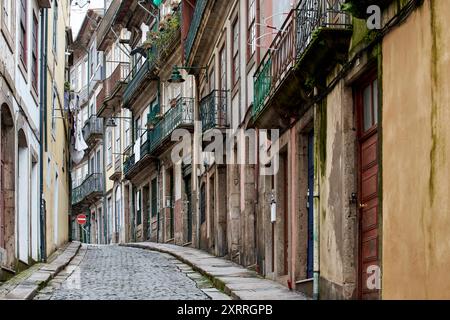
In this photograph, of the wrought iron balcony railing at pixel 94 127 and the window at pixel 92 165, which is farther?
the window at pixel 92 165

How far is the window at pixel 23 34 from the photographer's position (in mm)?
15375

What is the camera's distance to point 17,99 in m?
14.2

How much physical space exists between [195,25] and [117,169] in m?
16.7

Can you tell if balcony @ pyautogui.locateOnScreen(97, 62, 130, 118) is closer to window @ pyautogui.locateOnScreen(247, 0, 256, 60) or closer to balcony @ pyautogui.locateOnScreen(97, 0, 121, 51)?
balcony @ pyautogui.locateOnScreen(97, 0, 121, 51)

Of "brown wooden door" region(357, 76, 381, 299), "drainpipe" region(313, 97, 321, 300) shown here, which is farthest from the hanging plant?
"drainpipe" region(313, 97, 321, 300)

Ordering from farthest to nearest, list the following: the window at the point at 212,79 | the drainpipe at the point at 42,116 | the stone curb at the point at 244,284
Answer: the window at the point at 212,79 → the drainpipe at the point at 42,116 → the stone curb at the point at 244,284

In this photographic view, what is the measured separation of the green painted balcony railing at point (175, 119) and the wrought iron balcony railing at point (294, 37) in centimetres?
1057

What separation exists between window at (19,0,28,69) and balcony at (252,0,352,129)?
4.15 meters

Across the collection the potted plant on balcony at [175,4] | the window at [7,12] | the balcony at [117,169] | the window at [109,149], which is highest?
the potted plant on balcony at [175,4]

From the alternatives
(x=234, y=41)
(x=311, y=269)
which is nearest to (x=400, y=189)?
(x=311, y=269)

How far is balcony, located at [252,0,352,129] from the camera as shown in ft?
32.3

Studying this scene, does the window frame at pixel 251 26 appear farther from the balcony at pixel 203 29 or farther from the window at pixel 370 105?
the window at pixel 370 105

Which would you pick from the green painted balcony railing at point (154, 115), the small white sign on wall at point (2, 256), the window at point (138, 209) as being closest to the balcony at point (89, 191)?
the window at point (138, 209)

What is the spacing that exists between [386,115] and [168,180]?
21.0 metres
